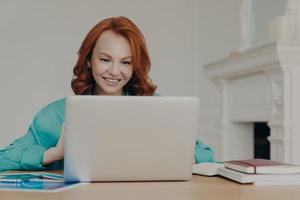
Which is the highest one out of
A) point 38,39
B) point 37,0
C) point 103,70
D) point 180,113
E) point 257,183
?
point 37,0

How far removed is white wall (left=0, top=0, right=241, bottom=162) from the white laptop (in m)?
2.95

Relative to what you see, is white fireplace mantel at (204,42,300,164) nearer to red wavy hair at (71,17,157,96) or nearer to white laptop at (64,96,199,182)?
red wavy hair at (71,17,157,96)

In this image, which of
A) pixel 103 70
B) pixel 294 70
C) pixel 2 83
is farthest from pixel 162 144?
pixel 2 83

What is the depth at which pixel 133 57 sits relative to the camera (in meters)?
1.83

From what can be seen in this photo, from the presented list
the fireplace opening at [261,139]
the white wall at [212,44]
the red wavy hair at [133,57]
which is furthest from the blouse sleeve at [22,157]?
the white wall at [212,44]

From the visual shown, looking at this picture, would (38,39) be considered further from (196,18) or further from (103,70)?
(103,70)

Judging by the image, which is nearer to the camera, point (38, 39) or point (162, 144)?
point (162, 144)

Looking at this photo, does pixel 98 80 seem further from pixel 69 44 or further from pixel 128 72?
pixel 69 44

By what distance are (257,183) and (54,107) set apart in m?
0.85

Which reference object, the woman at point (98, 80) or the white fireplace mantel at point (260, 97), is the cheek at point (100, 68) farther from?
the white fireplace mantel at point (260, 97)

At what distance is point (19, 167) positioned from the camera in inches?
69.8

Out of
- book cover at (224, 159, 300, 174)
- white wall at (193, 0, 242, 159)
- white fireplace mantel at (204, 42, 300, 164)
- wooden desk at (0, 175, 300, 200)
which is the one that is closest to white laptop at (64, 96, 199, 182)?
wooden desk at (0, 175, 300, 200)

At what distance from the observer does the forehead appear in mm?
1807

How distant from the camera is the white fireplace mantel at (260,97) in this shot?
2998 mm
